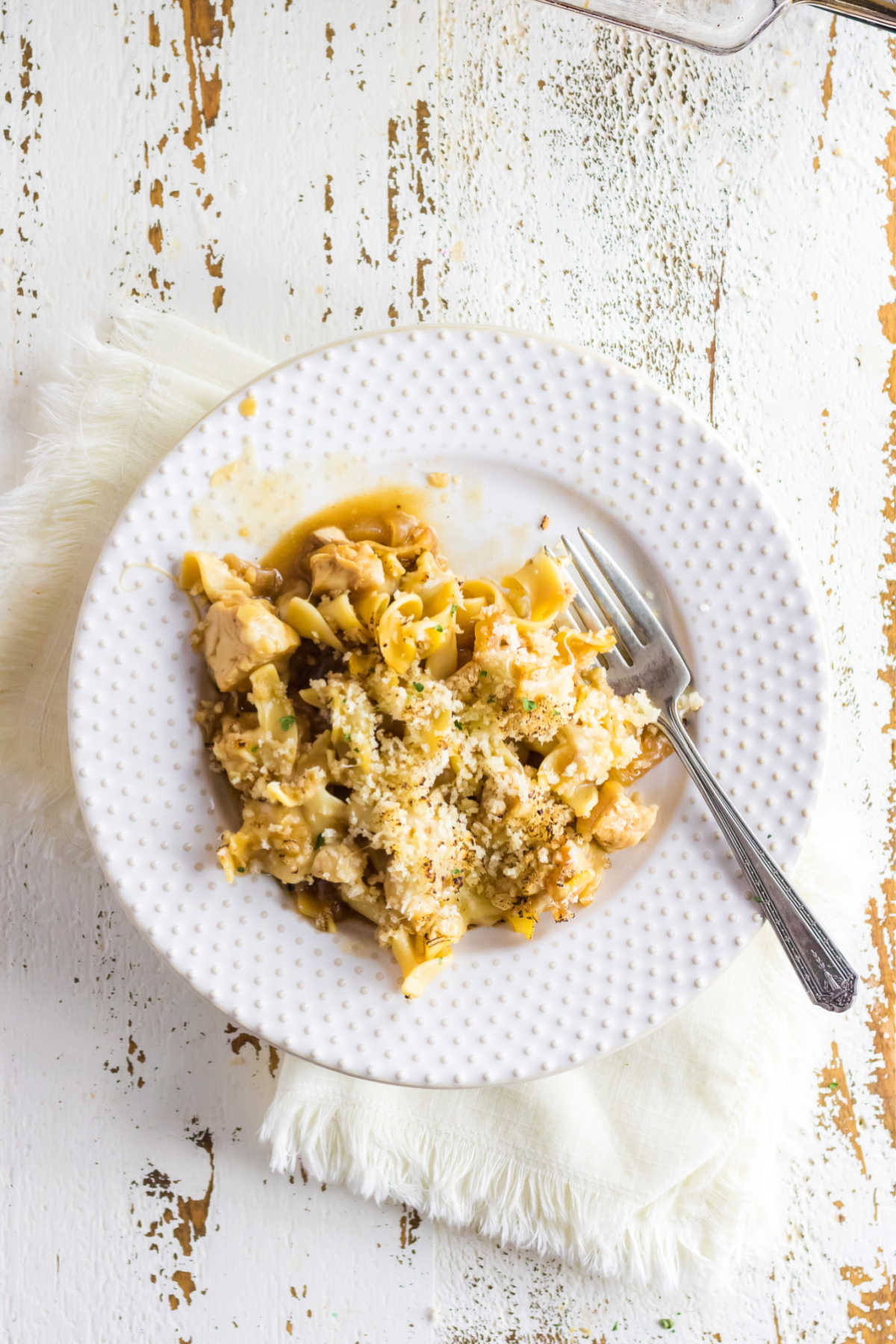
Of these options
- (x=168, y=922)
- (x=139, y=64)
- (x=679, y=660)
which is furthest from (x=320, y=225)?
(x=168, y=922)

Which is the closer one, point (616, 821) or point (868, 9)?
point (616, 821)

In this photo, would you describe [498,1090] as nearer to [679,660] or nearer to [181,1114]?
[181,1114]

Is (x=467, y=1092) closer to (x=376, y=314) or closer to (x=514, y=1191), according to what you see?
(x=514, y=1191)

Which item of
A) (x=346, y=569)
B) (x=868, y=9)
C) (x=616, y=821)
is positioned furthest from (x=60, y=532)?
(x=868, y=9)

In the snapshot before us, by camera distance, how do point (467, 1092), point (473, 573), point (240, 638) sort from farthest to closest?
point (467, 1092), point (473, 573), point (240, 638)

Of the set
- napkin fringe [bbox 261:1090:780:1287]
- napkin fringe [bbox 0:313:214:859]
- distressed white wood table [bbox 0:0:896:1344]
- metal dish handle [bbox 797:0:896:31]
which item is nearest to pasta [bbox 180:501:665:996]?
napkin fringe [bbox 0:313:214:859]
